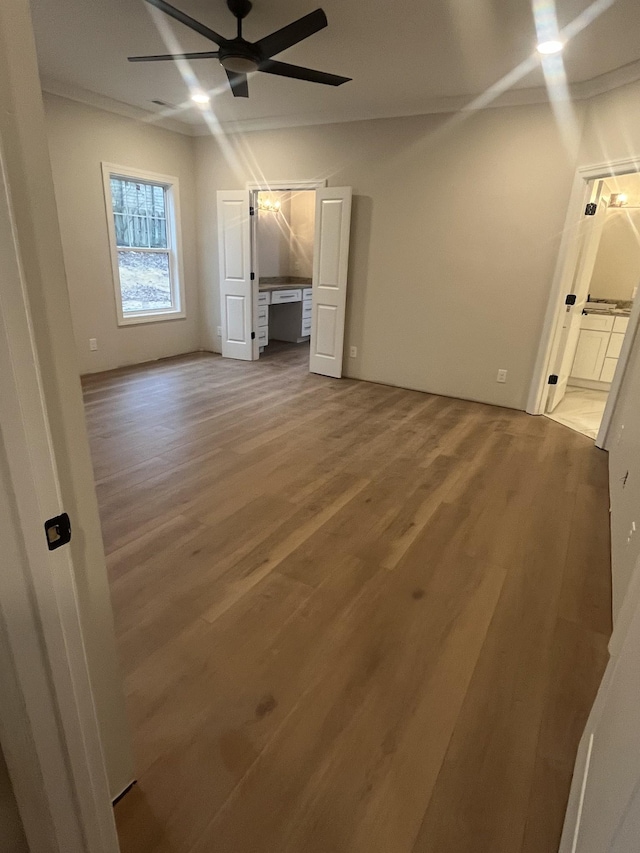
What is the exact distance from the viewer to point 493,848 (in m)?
1.13

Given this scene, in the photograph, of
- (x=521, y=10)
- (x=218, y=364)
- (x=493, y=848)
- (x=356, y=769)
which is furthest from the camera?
(x=218, y=364)

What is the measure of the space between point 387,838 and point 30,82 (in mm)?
1722

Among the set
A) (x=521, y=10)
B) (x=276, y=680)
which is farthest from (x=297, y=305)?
(x=276, y=680)

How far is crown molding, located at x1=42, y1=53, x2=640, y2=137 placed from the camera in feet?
11.2

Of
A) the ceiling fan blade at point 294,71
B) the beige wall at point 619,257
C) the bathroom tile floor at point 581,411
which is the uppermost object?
the ceiling fan blade at point 294,71

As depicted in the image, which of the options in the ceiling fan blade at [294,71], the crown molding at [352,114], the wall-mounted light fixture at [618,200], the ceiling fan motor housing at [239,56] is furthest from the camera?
the wall-mounted light fixture at [618,200]

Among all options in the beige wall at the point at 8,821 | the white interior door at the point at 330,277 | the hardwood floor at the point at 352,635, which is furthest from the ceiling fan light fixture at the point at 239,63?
the beige wall at the point at 8,821

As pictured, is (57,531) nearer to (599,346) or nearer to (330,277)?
(330,277)

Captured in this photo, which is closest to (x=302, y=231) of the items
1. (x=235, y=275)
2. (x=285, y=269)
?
(x=285, y=269)

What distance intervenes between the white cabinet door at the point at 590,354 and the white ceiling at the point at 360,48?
2.45 meters

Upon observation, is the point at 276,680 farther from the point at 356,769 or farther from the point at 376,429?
the point at 376,429

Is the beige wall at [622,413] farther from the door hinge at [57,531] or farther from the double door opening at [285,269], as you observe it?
the double door opening at [285,269]

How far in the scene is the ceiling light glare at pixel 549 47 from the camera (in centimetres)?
292

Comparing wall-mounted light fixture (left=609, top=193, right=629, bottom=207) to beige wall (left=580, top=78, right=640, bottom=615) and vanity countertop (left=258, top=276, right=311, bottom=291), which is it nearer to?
beige wall (left=580, top=78, right=640, bottom=615)
